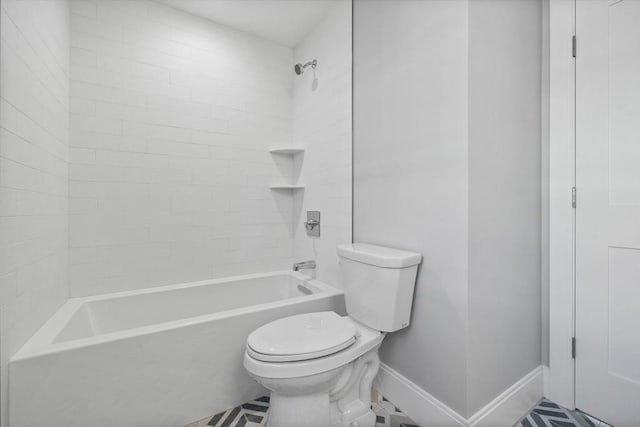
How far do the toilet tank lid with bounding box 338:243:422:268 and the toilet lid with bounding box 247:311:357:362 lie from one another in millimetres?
314

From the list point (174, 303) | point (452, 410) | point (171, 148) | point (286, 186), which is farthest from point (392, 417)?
point (171, 148)

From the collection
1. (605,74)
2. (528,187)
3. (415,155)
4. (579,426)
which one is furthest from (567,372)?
(605,74)

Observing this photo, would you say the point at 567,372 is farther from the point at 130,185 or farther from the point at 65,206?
the point at 65,206

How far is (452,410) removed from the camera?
47.8 inches

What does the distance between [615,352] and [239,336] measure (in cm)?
175

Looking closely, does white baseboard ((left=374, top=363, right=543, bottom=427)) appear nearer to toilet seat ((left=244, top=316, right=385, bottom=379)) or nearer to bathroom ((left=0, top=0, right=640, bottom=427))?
bathroom ((left=0, top=0, right=640, bottom=427))

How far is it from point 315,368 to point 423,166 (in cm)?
99

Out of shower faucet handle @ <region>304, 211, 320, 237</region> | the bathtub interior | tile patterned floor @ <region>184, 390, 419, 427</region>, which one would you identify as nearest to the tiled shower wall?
the bathtub interior

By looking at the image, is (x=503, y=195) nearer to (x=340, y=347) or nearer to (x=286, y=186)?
(x=340, y=347)

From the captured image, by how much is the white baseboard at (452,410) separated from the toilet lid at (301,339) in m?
0.45

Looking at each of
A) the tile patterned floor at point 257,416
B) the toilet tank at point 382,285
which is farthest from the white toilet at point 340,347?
the tile patterned floor at point 257,416

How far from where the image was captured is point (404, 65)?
143 cm

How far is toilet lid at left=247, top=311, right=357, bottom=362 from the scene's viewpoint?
1109mm

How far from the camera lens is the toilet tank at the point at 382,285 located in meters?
1.29
